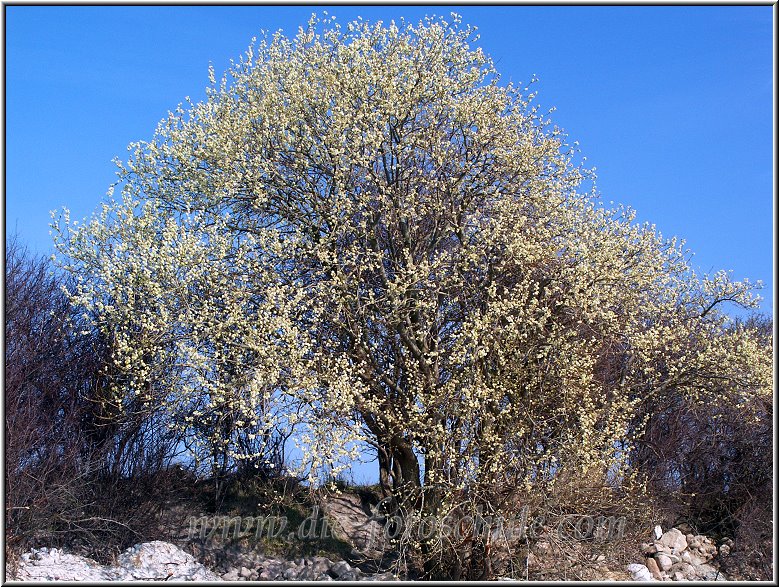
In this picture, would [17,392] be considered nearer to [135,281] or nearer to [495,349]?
[135,281]

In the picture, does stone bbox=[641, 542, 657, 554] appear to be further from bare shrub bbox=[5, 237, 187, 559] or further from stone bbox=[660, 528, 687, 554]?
bare shrub bbox=[5, 237, 187, 559]

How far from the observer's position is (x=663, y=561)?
59.7 feet

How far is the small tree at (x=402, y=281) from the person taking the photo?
14094 millimetres

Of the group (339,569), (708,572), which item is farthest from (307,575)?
(708,572)

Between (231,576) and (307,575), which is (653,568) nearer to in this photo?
(307,575)

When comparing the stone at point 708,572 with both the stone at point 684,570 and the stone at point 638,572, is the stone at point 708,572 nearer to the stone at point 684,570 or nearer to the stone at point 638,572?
the stone at point 684,570

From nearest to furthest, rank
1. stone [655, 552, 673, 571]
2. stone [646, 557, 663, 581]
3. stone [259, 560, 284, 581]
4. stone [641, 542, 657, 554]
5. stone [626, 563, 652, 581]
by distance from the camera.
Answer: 1. stone [259, 560, 284, 581]
2. stone [626, 563, 652, 581]
3. stone [646, 557, 663, 581]
4. stone [655, 552, 673, 571]
5. stone [641, 542, 657, 554]

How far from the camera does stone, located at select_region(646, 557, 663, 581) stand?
58.7 ft

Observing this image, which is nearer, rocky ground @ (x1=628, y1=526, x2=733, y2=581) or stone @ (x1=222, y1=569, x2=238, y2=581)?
stone @ (x1=222, y1=569, x2=238, y2=581)

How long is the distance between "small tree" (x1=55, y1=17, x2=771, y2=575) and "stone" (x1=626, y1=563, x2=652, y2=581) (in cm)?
278

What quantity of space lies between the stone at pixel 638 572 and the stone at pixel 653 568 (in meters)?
0.75

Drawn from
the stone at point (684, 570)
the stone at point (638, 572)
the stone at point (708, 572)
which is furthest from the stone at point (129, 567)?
the stone at point (708, 572)

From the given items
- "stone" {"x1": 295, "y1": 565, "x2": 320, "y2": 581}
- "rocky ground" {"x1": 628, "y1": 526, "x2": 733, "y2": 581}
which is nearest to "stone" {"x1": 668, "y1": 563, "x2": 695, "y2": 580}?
"rocky ground" {"x1": 628, "y1": 526, "x2": 733, "y2": 581}

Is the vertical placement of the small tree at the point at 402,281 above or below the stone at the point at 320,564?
above
